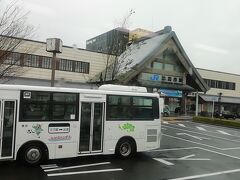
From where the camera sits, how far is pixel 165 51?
3806 cm

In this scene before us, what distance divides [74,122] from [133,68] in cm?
2132

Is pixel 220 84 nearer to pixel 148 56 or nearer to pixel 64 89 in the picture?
pixel 148 56

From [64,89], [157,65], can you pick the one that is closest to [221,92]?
[157,65]

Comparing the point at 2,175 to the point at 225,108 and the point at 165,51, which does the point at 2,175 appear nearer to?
the point at 165,51

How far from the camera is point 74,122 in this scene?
11578 mm

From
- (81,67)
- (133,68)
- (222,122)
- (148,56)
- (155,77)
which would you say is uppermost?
(148,56)

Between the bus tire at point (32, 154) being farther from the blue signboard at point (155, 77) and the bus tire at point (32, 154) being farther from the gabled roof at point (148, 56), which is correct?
the blue signboard at point (155, 77)

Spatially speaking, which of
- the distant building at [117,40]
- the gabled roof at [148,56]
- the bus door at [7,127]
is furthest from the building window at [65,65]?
the bus door at [7,127]

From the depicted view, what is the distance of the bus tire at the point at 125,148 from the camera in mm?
12750

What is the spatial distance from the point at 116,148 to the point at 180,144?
6.45m

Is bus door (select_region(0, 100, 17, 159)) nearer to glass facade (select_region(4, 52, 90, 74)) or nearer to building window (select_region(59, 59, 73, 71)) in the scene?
glass facade (select_region(4, 52, 90, 74))

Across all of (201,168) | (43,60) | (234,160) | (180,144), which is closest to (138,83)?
(43,60)

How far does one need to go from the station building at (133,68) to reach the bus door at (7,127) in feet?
64.3

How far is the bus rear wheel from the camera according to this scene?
10.7m
